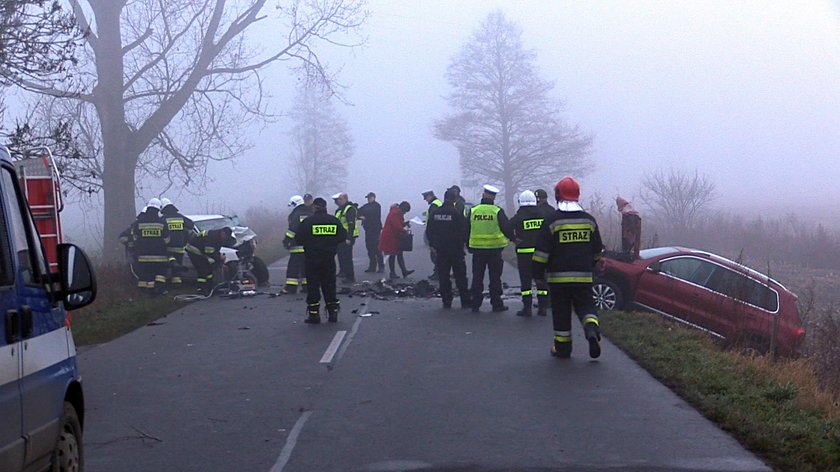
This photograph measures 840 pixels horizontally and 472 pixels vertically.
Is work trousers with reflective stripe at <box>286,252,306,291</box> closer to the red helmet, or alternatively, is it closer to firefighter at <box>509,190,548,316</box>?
firefighter at <box>509,190,548,316</box>

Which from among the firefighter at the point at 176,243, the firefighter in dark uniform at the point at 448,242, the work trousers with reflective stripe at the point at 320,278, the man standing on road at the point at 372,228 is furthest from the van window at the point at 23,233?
the man standing on road at the point at 372,228

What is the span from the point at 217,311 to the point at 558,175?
134 feet

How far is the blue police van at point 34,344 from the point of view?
4.55m

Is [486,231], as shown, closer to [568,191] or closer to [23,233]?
[568,191]

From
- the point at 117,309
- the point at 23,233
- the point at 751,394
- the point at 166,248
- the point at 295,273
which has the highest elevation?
the point at 23,233

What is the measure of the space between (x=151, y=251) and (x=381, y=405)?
444 inches

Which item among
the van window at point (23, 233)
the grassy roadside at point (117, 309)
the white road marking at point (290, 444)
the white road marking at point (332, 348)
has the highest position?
the van window at point (23, 233)

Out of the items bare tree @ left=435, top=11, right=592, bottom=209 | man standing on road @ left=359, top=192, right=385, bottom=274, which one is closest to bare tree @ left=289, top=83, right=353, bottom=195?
bare tree @ left=435, top=11, right=592, bottom=209

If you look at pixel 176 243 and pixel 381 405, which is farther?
pixel 176 243

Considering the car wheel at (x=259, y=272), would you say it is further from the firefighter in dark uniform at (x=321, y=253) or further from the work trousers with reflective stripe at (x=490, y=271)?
the work trousers with reflective stripe at (x=490, y=271)

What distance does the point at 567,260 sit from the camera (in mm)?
11070

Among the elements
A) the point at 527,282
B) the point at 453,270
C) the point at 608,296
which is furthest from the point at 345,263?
the point at 608,296

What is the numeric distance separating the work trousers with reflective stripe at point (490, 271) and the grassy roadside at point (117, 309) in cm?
522

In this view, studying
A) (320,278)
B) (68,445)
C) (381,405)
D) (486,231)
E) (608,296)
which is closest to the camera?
(68,445)
